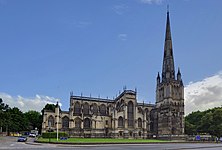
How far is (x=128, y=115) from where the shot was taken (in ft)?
315

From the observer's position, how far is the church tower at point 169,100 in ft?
321

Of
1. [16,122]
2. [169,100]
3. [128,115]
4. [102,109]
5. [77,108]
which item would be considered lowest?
[16,122]

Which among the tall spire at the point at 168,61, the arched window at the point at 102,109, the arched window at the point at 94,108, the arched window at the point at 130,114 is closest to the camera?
the arched window at the point at 130,114

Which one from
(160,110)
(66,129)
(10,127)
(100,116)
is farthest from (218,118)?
(10,127)

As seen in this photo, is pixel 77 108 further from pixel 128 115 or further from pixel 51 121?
pixel 128 115

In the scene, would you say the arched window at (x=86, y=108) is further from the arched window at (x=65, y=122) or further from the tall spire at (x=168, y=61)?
the tall spire at (x=168, y=61)

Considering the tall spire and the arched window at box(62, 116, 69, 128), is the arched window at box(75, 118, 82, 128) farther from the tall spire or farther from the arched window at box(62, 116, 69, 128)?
the tall spire

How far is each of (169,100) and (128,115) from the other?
16068mm

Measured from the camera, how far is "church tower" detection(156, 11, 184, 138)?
97.8 meters

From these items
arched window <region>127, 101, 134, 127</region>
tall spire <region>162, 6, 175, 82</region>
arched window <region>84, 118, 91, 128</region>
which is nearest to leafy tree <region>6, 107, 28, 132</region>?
arched window <region>84, 118, 91, 128</region>

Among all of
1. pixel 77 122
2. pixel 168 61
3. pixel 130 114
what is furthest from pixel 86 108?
pixel 168 61

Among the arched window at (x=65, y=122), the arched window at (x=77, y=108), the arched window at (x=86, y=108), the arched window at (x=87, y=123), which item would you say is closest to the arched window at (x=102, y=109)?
the arched window at (x=86, y=108)

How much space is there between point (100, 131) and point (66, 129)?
11693 millimetres

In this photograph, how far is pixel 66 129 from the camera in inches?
3610
